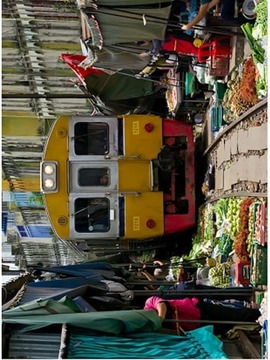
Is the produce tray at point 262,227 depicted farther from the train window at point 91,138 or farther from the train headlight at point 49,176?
the train headlight at point 49,176

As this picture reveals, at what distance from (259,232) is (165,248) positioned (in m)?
5.94

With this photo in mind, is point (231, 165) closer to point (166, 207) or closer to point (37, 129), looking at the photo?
point (166, 207)

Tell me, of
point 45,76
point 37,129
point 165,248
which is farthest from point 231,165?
point 37,129

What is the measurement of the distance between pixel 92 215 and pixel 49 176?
2.95 ft

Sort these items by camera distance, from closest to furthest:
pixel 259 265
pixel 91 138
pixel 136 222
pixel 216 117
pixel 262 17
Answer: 1. pixel 259 265
2. pixel 262 17
3. pixel 216 117
4. pixel 136 222
5. pixel 91 138

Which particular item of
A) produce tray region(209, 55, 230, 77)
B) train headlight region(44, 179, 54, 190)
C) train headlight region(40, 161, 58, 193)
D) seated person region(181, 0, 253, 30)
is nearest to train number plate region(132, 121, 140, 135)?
train headlight region(40, 161, 58, 193)

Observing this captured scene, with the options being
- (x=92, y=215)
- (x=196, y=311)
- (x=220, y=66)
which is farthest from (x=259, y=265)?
(x=92, y=215)

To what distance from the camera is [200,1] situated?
8141 millimetres

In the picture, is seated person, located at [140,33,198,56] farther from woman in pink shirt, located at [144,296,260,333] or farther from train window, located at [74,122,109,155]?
woman in pink shirt, located at [144,296,260,333]

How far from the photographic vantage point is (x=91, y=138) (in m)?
10.7

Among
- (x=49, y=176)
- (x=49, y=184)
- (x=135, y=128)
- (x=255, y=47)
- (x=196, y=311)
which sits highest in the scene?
(x=255, y=47)

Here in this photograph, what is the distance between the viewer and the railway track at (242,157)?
23.3 feet

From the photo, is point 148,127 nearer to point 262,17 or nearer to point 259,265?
point 262,17

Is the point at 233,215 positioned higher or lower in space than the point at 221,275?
higher
